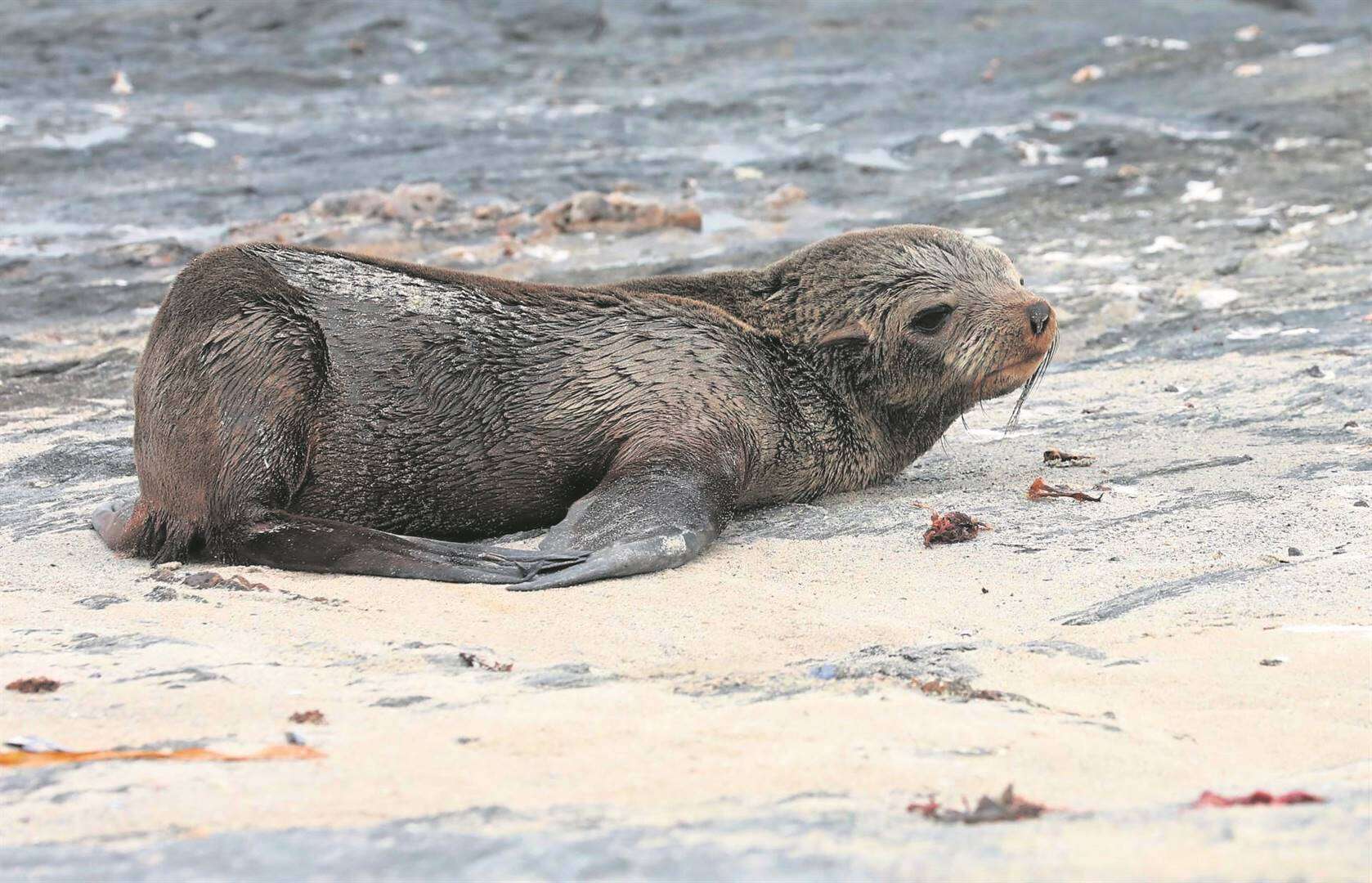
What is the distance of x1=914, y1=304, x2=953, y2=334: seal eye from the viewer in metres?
6.23

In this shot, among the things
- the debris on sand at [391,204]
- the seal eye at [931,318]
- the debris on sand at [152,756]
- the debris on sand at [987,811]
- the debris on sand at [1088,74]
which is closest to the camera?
the debris on sand at [987,811]

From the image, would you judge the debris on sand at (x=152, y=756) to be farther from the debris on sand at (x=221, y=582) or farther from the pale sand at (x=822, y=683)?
the debris on sand at (x=221, y=582)

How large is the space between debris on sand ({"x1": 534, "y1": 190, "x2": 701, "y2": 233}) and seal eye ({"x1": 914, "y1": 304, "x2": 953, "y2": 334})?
640 cm

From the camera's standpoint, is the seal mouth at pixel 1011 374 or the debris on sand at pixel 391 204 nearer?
the seal mouth at pixel 1011 374

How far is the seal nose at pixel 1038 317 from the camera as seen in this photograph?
610cm

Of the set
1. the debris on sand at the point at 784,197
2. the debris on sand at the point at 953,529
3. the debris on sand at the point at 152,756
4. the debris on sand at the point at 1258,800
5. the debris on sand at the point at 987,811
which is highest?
the debris on sand at the point at 987,811

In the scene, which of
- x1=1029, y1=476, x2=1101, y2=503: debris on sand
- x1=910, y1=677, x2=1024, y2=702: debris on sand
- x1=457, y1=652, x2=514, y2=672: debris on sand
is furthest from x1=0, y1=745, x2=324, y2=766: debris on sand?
x1=1029, y1=476, x2=1101, y2=503: debris on sand

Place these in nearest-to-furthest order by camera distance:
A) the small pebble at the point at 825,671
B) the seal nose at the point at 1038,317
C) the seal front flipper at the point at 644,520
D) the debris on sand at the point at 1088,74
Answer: the small pebble at the point at 825,671
the seal front flipper at the point at 644,520
the seal nose at the point at 1038,317
the debris on sand at the point at 1088,74

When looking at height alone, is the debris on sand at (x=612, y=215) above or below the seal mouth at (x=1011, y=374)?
below

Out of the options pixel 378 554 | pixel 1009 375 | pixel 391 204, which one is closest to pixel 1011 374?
pixel 1009 375

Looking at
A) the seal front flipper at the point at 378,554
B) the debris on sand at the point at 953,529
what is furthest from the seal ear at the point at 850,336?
the seal front flipper at the point at 378,554

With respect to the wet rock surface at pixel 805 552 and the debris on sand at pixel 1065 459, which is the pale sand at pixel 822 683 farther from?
the debris on sand at pixel 1065 459

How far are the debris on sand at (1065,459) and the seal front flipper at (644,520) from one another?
1.46 m

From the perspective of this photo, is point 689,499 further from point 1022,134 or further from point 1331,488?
point 1022,134
